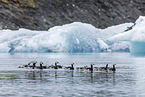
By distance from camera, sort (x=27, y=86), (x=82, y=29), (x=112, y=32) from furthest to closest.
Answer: (x=112, y=32), (x=82, y=29), (x=27, y=86)

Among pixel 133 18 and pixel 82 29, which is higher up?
pixel 133 18

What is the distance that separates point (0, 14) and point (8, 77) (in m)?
66.6

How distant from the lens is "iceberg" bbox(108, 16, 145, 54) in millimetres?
54219

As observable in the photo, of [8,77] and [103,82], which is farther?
[8,77]

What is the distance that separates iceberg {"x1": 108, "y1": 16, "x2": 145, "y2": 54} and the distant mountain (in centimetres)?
3330

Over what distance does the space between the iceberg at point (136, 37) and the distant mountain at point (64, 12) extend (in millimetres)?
33297

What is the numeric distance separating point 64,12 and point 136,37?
54.8 m

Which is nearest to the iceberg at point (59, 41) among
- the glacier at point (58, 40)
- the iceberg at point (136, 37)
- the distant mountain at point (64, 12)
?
the glacier at point (58, 40)

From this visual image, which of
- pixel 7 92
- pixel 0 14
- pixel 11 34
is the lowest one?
pixel 7 92

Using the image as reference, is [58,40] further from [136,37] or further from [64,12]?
[64,12]

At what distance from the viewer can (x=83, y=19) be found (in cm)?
10856

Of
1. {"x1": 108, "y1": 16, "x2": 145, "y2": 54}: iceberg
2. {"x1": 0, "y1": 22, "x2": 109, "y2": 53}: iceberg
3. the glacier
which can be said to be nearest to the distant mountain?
the glacier

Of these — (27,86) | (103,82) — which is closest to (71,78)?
(103,82)

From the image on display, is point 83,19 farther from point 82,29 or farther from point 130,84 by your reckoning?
point 130,84
